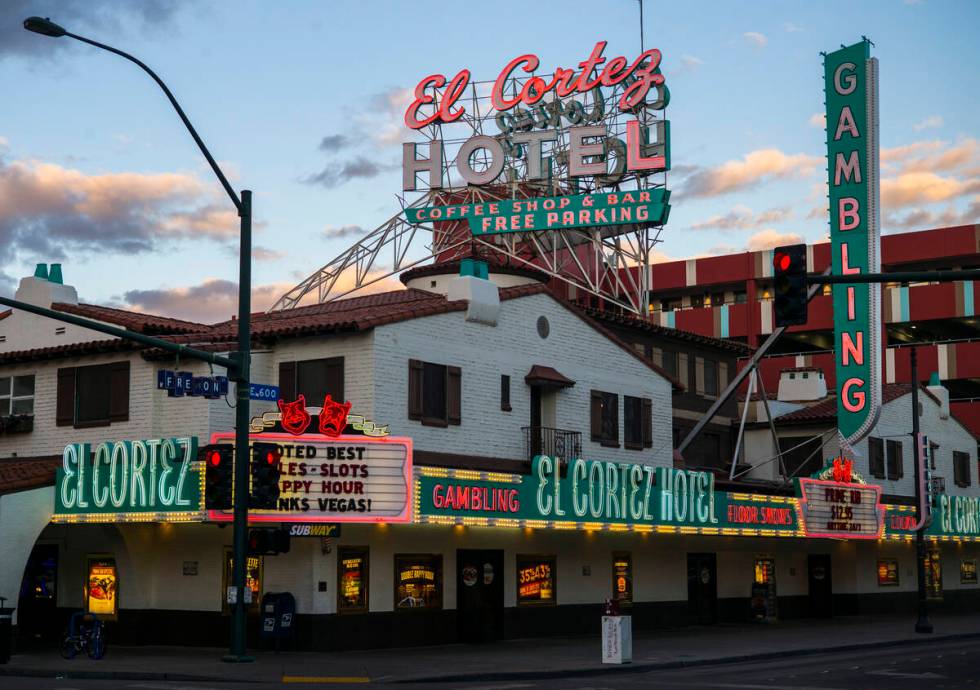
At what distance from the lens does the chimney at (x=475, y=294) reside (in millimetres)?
35969

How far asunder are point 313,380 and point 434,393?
3080 mm

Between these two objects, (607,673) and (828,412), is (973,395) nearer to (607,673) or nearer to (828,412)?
(828,412)

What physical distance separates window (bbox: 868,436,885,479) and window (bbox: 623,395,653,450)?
15.6m

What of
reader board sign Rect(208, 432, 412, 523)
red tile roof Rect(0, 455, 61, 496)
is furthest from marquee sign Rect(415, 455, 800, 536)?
red tile roof Rect(0, 455, 61, 496)

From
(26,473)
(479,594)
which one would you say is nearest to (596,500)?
(479,594)

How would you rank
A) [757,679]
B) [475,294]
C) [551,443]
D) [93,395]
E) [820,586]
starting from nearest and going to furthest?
1. [757,679]
2. [475,294]
3. [93,395]
4. [551,443]
5. [820,586]

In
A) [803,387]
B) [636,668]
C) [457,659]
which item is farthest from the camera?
[803,387]

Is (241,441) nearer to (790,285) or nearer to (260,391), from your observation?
(260,391)

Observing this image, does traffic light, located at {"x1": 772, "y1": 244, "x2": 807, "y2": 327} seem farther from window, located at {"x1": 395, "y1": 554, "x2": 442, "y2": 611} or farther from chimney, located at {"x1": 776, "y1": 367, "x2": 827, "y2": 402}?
chimney, located at {"x1": 776, "y1": 367, "x2": 827, "y2": 402}

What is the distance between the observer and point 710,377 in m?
54.8

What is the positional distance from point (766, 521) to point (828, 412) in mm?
13574

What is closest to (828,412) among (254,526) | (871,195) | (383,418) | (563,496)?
(871,195)

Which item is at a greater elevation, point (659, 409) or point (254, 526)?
point (659, 409)

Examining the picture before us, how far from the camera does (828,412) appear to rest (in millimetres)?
55031
